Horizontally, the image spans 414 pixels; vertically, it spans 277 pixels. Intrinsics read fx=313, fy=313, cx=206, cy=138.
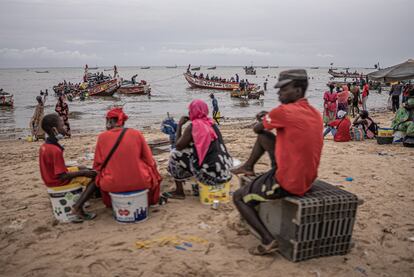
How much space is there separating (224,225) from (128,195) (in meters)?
1.13

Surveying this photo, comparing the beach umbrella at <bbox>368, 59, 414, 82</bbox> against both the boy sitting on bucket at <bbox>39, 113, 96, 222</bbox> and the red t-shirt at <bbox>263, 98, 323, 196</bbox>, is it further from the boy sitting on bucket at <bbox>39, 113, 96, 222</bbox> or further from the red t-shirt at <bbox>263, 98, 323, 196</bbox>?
the boy sitting on bucket at <bbox>39, 113, 96, 222</bbox>

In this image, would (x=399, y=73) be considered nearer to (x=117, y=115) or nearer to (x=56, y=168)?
(x=117, y=115)

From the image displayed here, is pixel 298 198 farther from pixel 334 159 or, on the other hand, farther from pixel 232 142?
pixel 232 142

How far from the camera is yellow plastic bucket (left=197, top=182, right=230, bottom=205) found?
4094 mm

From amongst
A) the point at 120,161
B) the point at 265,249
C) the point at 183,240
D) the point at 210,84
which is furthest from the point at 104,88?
the point at 265,249

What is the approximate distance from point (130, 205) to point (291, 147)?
76.4 inches

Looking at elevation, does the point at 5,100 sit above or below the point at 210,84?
below

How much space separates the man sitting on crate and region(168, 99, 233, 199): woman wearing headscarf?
1.11 metres

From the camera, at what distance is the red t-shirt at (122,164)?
11.2ft

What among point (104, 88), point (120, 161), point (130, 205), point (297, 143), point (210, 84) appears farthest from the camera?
point (210, 84)

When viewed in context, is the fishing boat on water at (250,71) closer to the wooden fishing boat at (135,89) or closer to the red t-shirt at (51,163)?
the wooden fishing boat at (135,89)

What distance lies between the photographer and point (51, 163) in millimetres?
3482

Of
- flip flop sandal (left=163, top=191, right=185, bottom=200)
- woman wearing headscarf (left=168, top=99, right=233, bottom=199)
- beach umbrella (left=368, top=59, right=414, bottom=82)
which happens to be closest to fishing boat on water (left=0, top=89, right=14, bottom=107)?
flip flop sandal (left=163, top=191, right=185, bottom=200)

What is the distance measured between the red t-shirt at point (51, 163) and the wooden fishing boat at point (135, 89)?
28.9 metres
